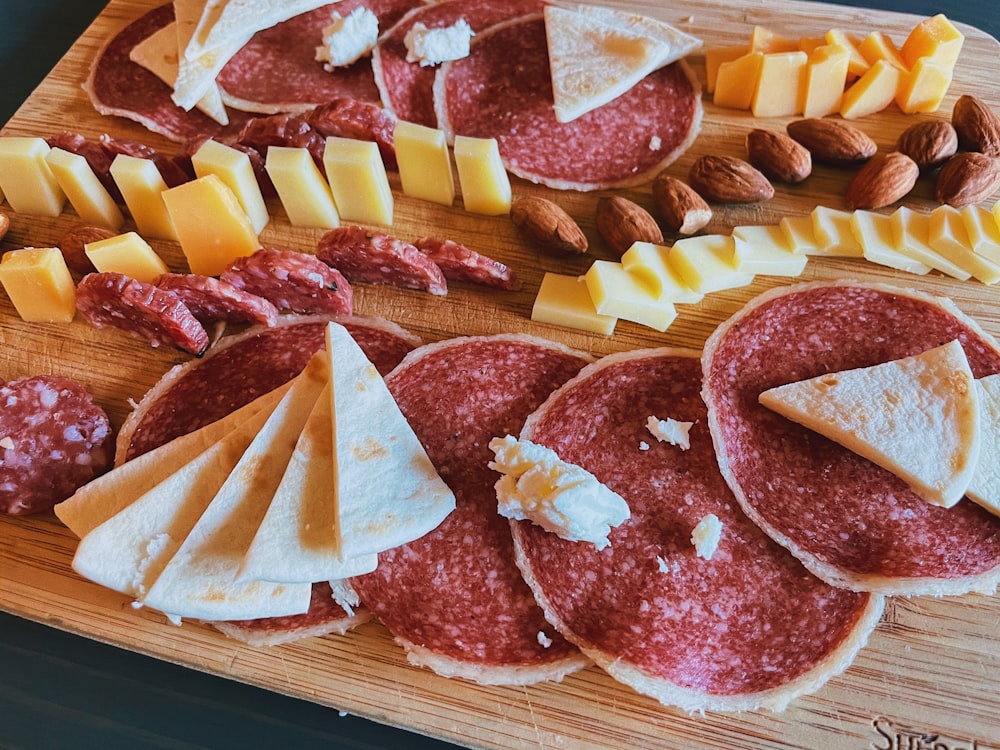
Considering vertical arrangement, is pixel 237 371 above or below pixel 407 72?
below

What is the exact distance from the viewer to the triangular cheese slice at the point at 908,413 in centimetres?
174

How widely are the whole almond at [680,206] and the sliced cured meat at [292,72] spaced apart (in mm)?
975

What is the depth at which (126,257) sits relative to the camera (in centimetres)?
220

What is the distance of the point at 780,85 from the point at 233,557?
2027 millimetres

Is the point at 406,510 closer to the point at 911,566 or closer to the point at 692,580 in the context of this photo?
the point at 692,580

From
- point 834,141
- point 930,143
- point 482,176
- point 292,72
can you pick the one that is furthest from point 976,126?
point 292,72

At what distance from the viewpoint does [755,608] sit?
5.74 ft

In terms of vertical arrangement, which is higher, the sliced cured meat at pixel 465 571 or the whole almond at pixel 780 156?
the whole almond at pixel 780 156

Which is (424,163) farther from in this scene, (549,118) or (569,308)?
(569,308)

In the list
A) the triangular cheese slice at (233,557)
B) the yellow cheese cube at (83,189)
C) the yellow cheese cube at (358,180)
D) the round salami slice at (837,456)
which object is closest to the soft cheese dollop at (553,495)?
the round salami slice at (837,456)

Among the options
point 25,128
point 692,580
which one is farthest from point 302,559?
point 25,128

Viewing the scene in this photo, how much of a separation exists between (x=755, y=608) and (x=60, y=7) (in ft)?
10.8

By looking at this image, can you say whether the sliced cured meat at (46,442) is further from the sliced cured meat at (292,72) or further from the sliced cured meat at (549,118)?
the sliced cured meat at (549,118)

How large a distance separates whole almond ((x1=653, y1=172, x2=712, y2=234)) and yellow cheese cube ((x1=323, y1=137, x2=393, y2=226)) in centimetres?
79
